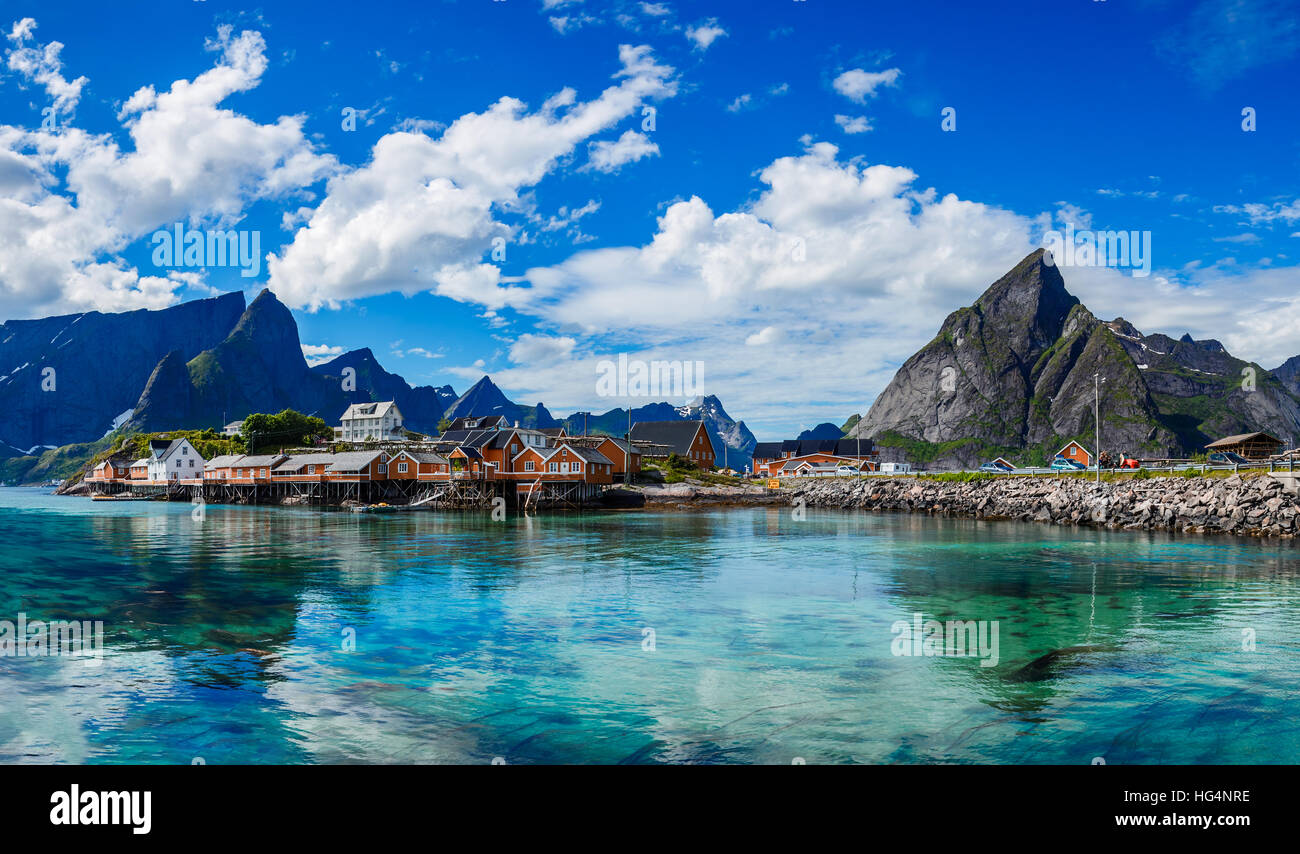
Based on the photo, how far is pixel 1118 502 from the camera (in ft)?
176

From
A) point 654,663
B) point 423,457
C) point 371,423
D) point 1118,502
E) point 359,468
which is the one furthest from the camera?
point 371,423

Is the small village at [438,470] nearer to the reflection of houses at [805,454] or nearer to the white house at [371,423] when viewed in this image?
the reflection of houses at [805,454]

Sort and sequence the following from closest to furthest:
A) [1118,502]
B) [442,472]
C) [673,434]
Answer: [1118,502] → [442,472] → [673,434]

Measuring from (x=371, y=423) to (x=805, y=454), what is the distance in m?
107

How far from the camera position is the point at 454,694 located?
551 inches

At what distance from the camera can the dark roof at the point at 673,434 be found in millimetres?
120188

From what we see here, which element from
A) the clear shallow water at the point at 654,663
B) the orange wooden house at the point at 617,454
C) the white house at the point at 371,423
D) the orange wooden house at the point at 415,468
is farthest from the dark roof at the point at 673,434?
the clear shallow water at the point at 654,663

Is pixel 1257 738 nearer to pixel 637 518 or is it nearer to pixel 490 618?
pixel 490 618

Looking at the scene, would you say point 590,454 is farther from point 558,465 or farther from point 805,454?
point 805,454

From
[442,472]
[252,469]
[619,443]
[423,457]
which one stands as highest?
[619,443]

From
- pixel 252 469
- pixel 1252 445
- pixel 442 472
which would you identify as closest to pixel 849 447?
pixel 442 472
